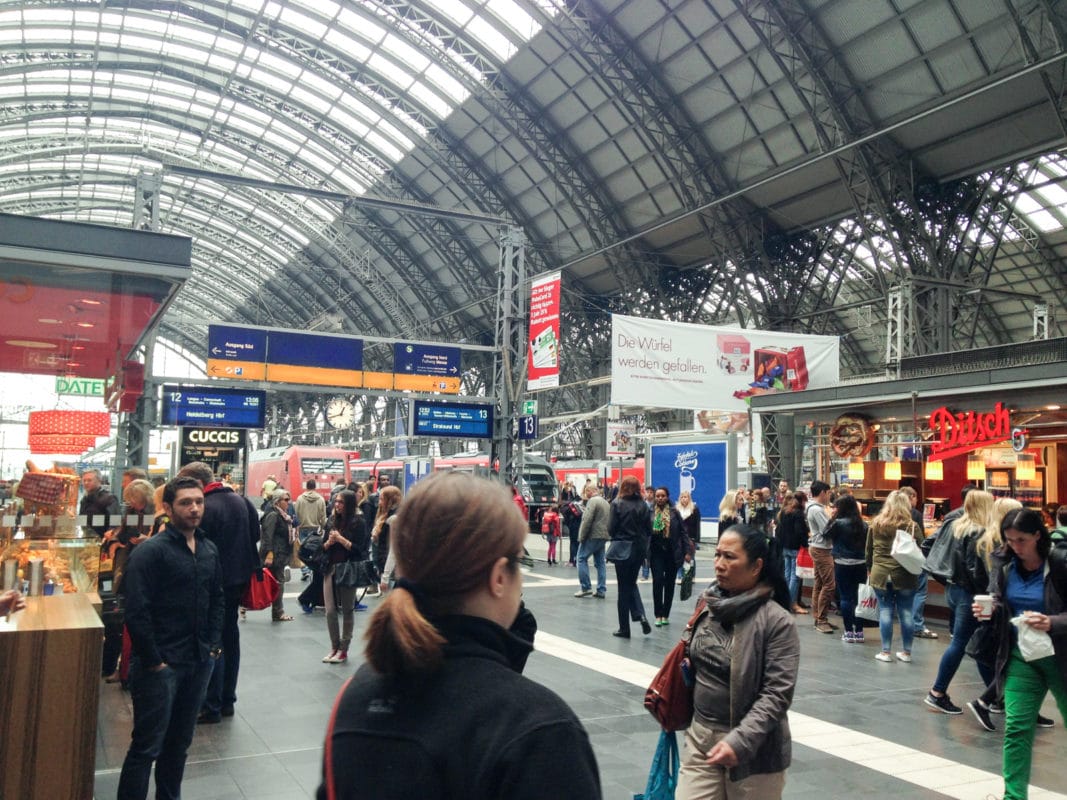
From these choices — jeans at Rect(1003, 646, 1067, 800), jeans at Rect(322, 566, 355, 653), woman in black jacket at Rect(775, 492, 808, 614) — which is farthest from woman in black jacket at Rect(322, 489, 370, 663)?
woman in black jacket at Rect(775, 492, 808, 614)

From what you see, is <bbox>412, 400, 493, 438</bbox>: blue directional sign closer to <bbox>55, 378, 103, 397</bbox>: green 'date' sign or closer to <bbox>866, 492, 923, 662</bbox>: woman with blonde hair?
<bbox>55, 378, 103, 397</bbox>: green 'date' sign

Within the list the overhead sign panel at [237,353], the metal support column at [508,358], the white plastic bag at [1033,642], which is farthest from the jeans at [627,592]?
the overhead sign panel at [237,353]

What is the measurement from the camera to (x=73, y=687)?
3789 mm

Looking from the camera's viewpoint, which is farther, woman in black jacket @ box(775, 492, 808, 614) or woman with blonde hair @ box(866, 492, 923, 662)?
woman in black jacket @ box(775, 492, 808, 614)

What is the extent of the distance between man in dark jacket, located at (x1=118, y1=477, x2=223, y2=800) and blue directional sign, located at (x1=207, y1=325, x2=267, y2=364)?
14.6 m

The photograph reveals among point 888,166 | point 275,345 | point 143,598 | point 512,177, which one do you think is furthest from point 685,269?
point 143,598

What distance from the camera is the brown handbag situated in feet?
11.1

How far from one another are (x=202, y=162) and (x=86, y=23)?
1029cm

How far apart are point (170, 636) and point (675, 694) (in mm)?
2331

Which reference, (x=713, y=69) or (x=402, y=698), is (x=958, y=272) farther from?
(x=402, y=698)

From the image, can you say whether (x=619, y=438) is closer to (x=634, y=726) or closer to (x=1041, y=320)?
(x=1041, y=320)

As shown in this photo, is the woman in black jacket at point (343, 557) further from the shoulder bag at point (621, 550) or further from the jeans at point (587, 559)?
the jeans at point (587, 559)

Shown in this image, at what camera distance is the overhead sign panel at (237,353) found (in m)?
18.3

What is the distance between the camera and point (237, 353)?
724 inches
